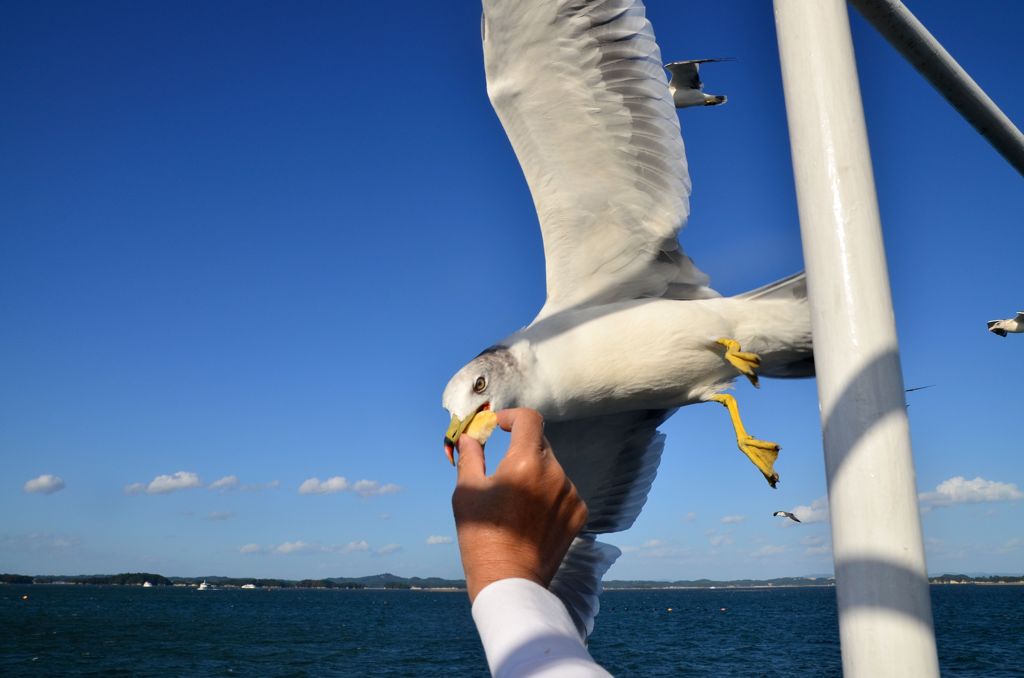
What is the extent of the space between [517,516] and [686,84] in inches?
115

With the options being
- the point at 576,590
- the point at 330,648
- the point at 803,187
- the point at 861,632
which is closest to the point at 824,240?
the point at 803,187

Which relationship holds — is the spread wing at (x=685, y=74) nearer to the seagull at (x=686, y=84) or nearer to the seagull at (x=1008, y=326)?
the seagull at (x=686, y=84)

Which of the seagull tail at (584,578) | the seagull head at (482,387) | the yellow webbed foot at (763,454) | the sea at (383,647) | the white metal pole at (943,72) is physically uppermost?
the white metal pole at (943,72)

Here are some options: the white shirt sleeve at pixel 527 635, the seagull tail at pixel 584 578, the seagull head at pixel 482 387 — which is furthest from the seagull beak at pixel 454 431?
the white shirt sleeve at pixel 527 635

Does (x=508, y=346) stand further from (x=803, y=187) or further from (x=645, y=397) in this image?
(x=803, y=187)

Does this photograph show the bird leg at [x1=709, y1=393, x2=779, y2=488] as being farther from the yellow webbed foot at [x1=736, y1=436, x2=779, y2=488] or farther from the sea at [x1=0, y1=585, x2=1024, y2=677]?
the sea at [x1=0, y1=585, x2=1024, y2=677]

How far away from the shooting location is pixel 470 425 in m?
3.04

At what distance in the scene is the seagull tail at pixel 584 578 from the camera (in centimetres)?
363

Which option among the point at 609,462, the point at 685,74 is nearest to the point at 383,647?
the point at 609,462

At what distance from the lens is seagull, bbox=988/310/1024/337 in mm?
2445

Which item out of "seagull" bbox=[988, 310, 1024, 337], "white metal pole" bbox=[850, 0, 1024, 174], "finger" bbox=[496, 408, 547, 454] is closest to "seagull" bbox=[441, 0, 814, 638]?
"seagull" bbox=[988, 310, 1024, 337]

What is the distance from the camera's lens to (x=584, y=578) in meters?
3.78

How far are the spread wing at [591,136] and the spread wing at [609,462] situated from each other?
0.68 m

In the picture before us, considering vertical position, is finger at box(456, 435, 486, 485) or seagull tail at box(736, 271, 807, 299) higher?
seagull tail at box(736, 271, 807, 299)
